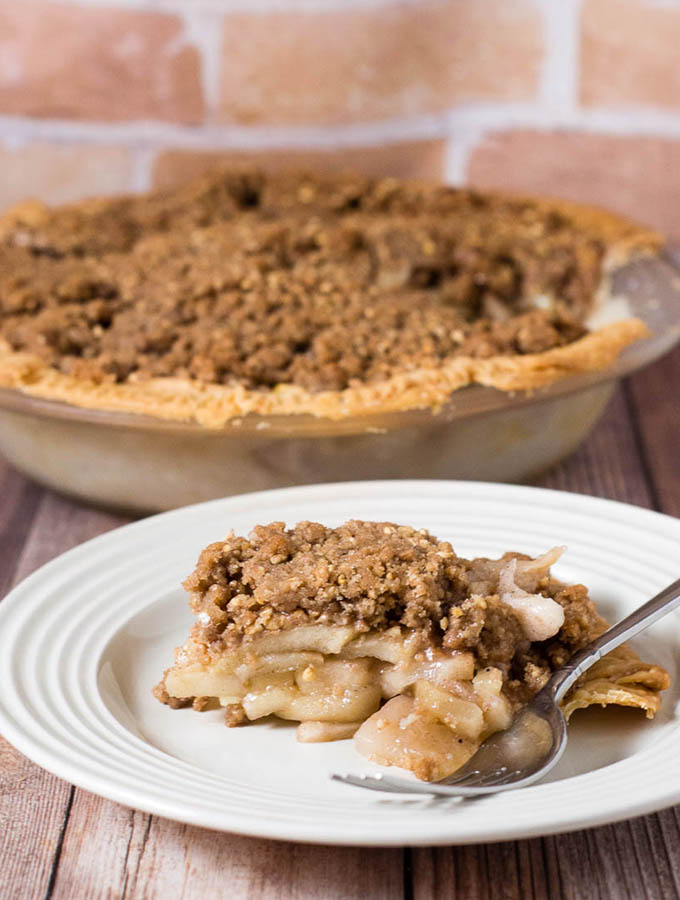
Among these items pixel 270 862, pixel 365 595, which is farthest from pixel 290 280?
pixel 270 862

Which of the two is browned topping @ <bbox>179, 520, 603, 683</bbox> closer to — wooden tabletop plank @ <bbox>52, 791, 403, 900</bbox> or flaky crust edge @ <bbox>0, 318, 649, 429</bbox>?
wooden tabletop plank @ <bbox>52, 791, 403, 900</bbox>

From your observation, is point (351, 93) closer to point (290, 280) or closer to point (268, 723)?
point (290, 280)

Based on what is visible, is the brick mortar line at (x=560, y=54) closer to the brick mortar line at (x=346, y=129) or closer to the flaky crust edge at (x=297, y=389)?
the brick mortar line at (x=346, y=129)

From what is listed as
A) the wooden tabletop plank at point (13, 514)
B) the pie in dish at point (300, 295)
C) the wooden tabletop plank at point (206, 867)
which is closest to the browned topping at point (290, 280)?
the pie in dish at point (300, 295)

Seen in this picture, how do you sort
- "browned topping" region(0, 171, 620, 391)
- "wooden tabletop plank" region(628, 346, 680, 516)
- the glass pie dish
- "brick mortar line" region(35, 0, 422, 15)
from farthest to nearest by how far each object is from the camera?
"brick mortar line" region(35, 0, 422, 15)
"wooden tabletop plank" region(628, 346, 680, 516)
"browned topping" region(0, 171, 620, 391)
the glass pie dish

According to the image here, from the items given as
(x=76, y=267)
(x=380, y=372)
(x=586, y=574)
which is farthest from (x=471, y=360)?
(x=76, y=267)

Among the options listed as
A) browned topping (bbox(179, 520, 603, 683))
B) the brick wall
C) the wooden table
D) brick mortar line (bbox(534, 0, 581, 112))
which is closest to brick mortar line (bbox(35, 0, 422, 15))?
the brick wall
